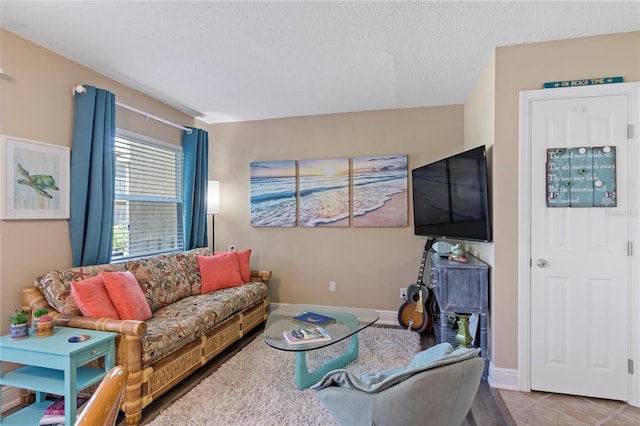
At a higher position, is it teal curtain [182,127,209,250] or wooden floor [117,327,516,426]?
teal curtain [182,127,209,250]

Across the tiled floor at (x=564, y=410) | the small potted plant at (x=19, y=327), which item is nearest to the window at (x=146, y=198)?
the small potted plant at (x=19, y=327)

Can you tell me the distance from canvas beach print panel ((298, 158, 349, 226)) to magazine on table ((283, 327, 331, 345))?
167 cm

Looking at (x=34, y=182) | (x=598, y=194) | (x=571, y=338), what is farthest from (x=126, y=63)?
(x=571, y=338)

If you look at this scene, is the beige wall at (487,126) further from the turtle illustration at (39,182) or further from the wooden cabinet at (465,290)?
the turtle illustration at (39,182)

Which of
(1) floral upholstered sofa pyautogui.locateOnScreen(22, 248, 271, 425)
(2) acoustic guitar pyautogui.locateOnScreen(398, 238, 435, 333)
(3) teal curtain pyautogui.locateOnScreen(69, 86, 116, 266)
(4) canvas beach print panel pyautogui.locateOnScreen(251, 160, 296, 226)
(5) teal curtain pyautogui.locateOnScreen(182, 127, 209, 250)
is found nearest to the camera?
(1) floral upholstered sofa pyautogui.locateOnScreen(22, 248, 271, 425)

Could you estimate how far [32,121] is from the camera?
2312 millimetres

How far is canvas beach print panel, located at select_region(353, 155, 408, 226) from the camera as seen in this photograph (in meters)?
3.72

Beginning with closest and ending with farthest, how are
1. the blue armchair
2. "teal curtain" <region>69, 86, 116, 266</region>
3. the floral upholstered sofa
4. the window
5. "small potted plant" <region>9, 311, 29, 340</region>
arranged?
the blue armchair < "small potted plant" <region>9, 311, 29, 340</region> < the floral upholstered sofa < "teal curtain" <region>69, 86, 116, 266</region> < the window

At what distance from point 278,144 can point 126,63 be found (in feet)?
6.18

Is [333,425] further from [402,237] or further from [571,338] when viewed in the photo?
[402,237]

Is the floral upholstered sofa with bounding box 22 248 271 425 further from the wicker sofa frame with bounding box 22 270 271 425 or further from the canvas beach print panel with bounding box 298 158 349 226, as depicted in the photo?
the canvas beach print panel with bounding box 298 158 349 226

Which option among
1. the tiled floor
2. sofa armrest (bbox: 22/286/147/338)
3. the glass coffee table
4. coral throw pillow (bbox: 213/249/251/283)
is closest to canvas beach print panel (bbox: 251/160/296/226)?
coral throw pillow (bbox: 213/249/251/283)

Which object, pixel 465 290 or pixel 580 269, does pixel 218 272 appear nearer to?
pixel 465 290

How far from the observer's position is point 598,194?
218cm
